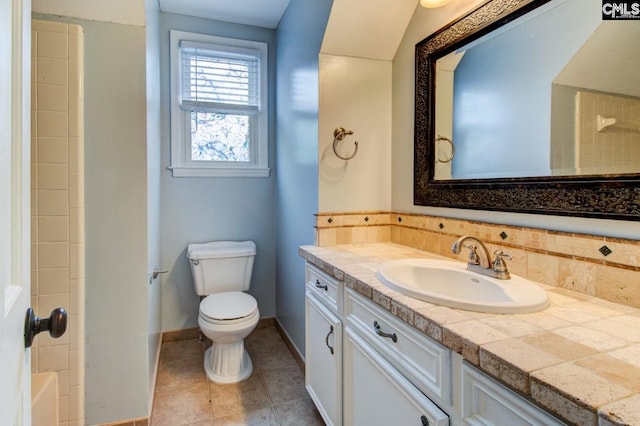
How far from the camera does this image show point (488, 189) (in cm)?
140

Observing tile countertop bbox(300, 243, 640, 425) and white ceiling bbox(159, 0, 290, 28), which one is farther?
white ceiling bbox(159, 0, 290, 28)

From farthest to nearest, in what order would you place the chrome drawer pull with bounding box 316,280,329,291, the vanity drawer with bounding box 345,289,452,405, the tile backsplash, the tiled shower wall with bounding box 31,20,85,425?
the chrome drawer pull with bounding box 316,280,329,291 → the tiled shower wall with bounding box 31,20,85,425 → the tile backsplash → the vanity drawer with bounding box 345,289,452,405

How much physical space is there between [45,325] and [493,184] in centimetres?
144

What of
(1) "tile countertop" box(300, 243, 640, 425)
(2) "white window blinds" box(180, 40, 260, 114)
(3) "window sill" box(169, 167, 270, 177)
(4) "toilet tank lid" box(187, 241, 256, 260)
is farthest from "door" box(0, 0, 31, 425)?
(2) "white window blinds" box(180, 40, 260, 114)

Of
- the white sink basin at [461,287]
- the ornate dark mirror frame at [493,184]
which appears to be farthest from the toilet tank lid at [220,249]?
the white sink basin at [461,287]

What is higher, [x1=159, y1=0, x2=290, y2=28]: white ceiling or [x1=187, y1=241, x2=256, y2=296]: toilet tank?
[x1=159, y1=0, x2=290, y2=28]: white ceiling

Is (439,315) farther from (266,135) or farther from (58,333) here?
(266,135)

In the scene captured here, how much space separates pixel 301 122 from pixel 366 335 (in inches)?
54.5

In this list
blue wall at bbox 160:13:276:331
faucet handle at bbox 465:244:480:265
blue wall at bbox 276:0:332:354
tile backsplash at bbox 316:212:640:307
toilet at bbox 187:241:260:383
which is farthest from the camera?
blue wall at bbox 160:13:276:331

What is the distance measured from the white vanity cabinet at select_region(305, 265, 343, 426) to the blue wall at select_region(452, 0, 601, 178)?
0.81m

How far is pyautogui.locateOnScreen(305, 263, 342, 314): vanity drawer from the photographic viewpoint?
146 cm

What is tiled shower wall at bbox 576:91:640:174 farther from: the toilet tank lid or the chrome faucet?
the toilet tank lid

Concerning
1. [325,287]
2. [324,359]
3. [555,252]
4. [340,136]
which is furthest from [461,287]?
[340,136]

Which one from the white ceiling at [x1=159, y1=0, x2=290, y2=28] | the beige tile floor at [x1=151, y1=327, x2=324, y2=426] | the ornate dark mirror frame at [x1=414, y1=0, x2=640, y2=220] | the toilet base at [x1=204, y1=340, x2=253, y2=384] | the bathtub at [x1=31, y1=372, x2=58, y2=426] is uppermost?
the white ceiling at [x1=159, y1=0, x2=290, y2=28]
